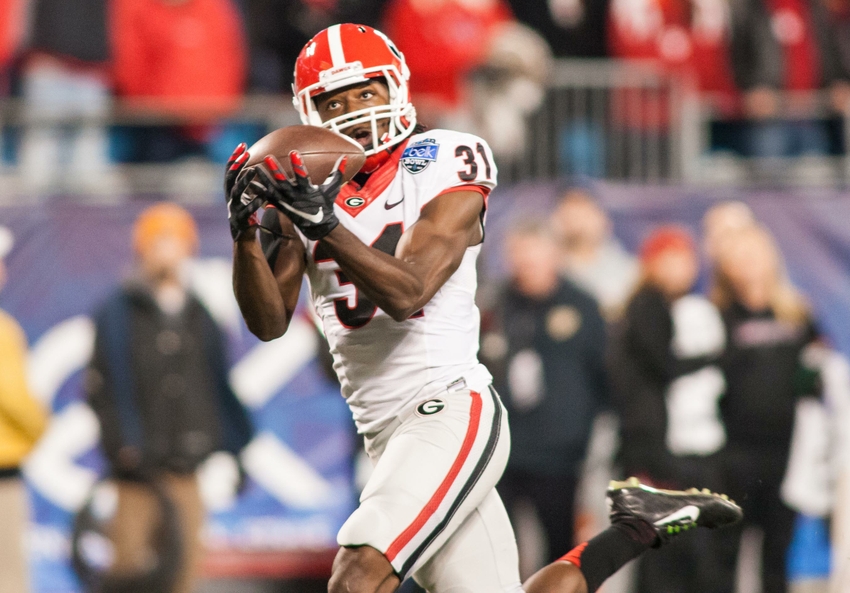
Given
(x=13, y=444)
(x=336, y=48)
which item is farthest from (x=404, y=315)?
(x=13, y=444)

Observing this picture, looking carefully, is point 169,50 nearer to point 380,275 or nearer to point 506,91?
point 506,91

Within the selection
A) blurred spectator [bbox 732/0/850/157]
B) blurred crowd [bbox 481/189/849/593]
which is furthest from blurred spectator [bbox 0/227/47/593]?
blurred spectator [bbox 732/0/850/157]

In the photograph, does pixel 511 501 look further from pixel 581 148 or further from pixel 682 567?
pixel 581 148

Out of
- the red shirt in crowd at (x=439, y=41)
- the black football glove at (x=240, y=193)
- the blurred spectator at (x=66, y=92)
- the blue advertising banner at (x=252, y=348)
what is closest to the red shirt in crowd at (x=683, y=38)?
the red shirt in crowd at (x=439, y=41)

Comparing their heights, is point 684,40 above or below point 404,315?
above

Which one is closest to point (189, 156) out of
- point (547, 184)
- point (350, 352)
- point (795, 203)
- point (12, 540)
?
point (547, 184)

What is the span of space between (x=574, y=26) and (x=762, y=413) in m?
3.11

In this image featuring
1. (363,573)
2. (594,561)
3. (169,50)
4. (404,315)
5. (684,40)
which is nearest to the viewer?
(363,573)

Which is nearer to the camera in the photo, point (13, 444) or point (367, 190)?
point (367, 190)

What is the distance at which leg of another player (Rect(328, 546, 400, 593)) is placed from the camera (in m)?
3.29

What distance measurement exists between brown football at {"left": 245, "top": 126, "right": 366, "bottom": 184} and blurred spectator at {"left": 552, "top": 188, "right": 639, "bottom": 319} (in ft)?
12.8

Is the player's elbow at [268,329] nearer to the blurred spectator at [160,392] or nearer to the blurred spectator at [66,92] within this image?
the blurred spectator at [160,392]

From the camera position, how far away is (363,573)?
331cm

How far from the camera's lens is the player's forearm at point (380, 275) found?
3.27m
